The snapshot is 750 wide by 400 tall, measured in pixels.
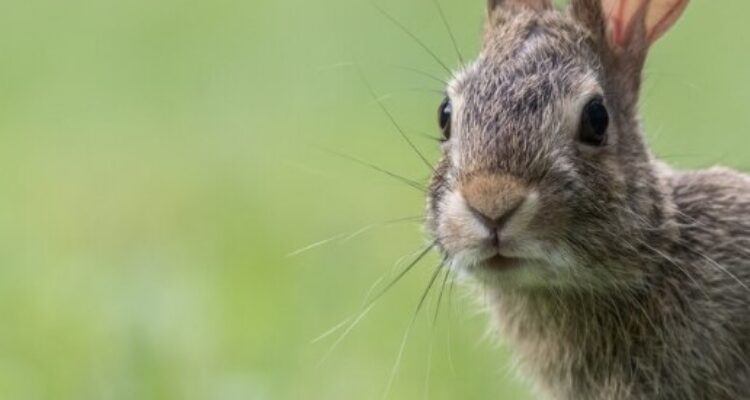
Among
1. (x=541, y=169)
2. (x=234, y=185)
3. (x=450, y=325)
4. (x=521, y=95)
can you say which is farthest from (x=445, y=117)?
(x=234, y=185)

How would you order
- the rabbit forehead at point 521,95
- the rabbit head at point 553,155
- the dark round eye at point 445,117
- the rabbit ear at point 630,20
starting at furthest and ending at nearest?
1. the rabbit ear at point 630,20
2. the dark round eye at point 445,117
3. the rabbit forehead at point 521,95
4. the rabbit head at point 553,155

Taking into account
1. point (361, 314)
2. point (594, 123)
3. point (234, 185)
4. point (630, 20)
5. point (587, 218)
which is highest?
point (630, 20)

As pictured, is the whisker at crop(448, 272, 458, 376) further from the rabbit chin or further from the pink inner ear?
the pink inner ear

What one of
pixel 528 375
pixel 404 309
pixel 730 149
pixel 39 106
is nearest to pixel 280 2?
pixel 39 106

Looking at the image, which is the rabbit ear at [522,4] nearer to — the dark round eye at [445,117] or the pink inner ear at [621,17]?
the pink inner ear at [621,17]

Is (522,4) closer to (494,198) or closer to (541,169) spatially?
(541,169)

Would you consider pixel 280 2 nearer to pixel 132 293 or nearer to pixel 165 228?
pixel 165 228

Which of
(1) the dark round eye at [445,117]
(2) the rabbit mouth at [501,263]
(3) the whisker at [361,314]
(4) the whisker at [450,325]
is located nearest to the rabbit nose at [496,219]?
(2) the rabbit mouth at [501,263]
